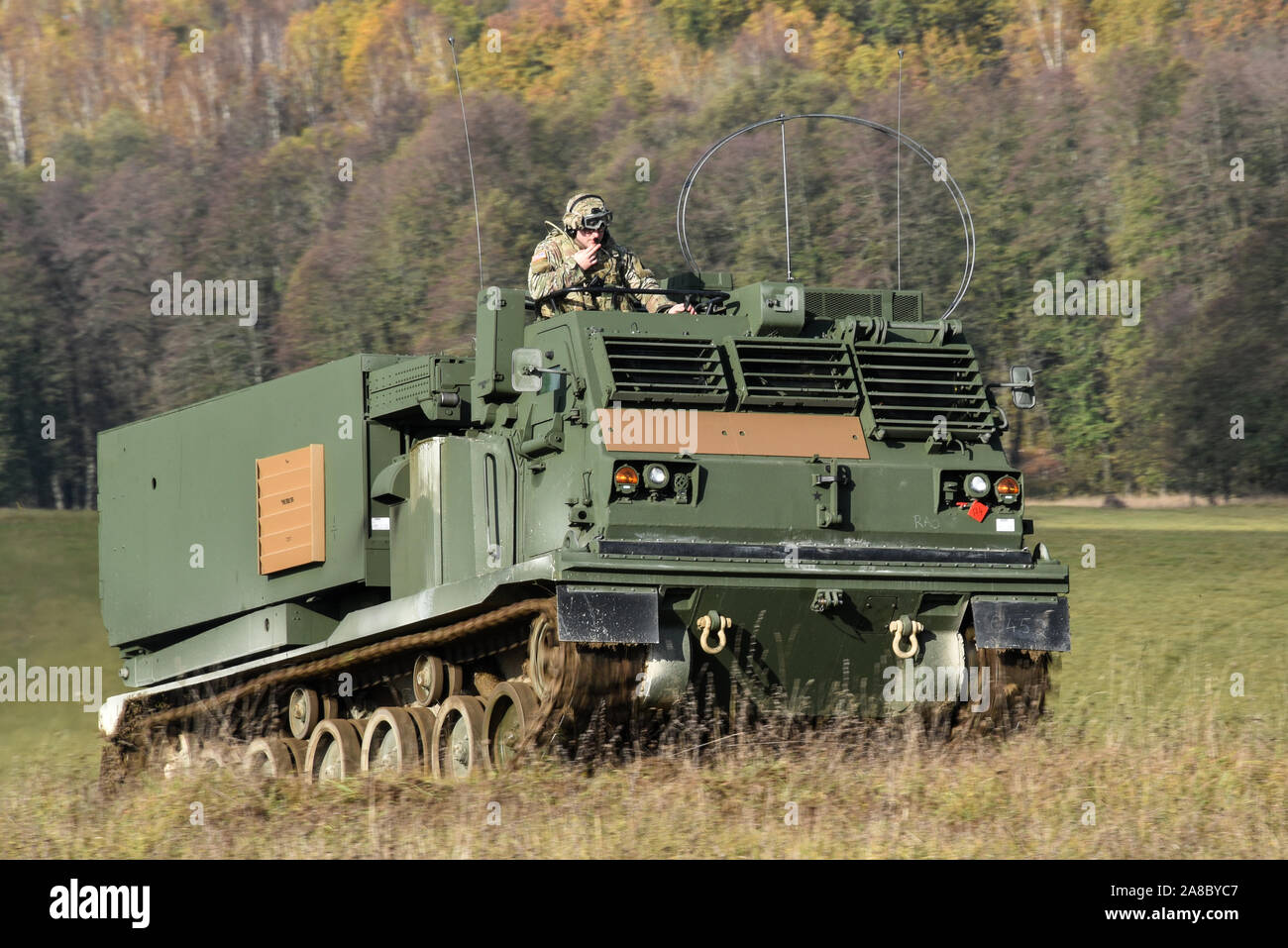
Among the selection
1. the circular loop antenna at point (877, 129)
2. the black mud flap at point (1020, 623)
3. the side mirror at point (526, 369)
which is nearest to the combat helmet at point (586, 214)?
the circular loop antenna at point (877, 129)

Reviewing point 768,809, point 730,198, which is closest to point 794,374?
point 768,809

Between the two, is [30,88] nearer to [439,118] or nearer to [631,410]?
[439,118]

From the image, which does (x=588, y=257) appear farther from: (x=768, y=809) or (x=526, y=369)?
(x=768, y=809)

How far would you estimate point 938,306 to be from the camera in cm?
4941

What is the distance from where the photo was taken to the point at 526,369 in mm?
13430

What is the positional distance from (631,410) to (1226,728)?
5104 millimetres

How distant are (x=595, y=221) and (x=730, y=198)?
39983mm

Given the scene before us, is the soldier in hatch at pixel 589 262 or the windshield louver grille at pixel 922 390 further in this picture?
the soldier in hatch at pixel 589 262

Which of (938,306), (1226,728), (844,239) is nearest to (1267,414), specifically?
(938,306)

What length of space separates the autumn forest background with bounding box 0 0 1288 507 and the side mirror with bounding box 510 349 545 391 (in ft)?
91.3

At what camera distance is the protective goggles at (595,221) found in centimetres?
→ 1577

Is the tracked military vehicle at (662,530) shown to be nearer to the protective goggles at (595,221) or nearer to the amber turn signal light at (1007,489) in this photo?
the amber turn signal light at (1007,489)

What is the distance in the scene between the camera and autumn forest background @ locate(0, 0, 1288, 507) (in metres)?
49.3

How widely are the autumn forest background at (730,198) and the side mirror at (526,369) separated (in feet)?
91.3
